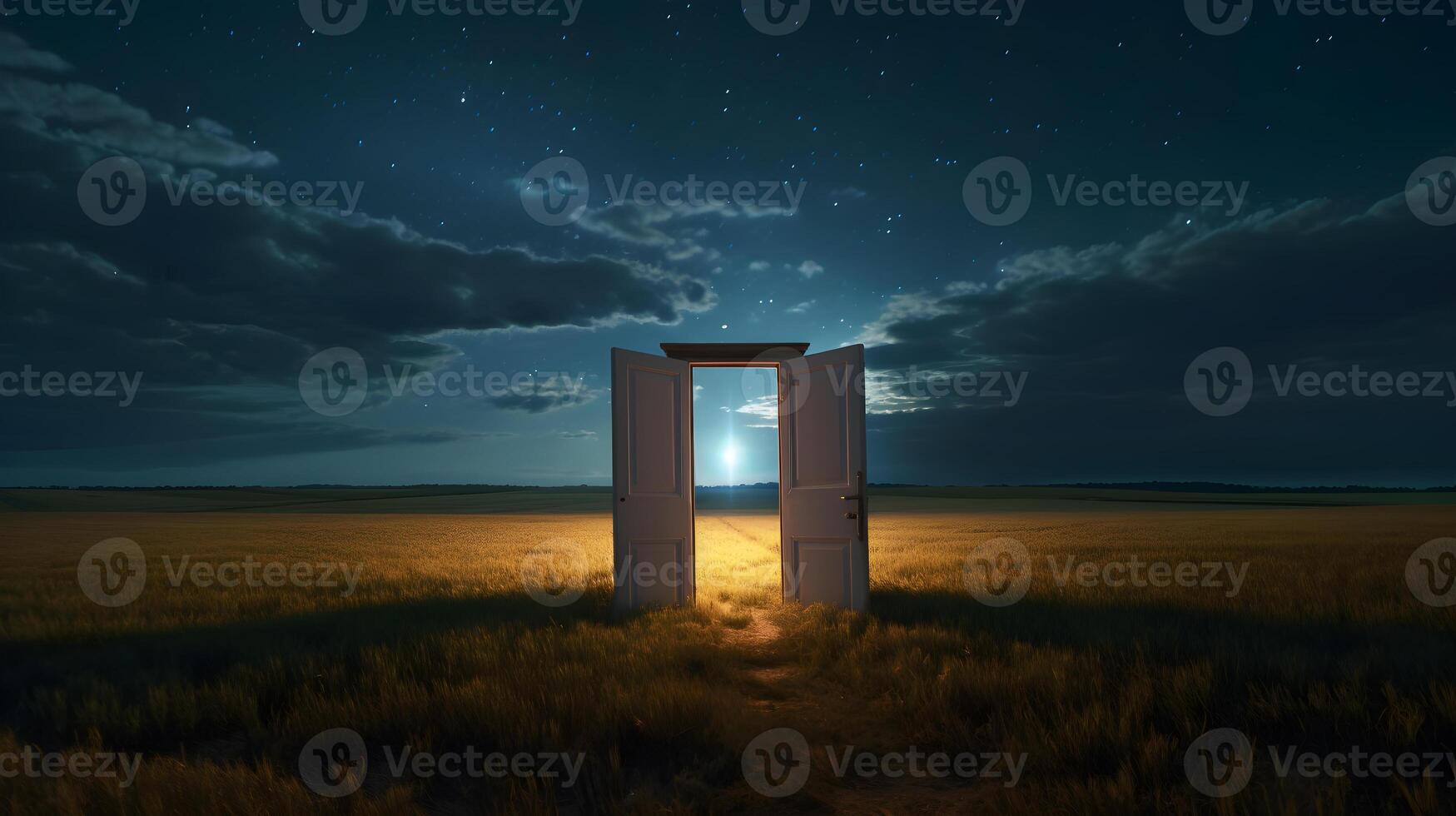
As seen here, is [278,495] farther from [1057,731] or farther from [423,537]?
[1057,731]

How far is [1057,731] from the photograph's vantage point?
4395mm

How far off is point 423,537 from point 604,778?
70.2 feet
